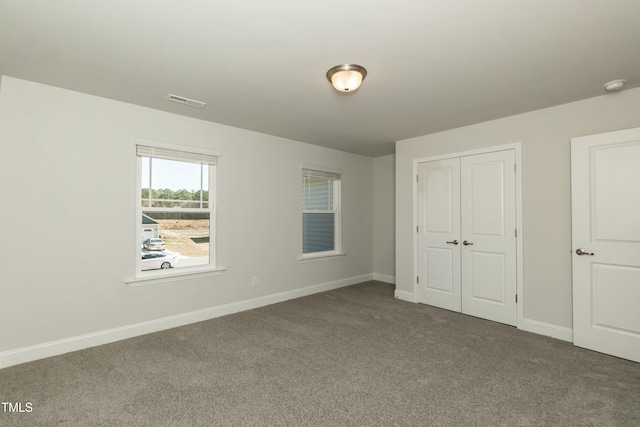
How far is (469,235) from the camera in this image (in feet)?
13.3

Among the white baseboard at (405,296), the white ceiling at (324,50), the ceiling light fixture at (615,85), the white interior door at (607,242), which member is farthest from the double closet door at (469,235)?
the ceiling light fixture at (615,85)

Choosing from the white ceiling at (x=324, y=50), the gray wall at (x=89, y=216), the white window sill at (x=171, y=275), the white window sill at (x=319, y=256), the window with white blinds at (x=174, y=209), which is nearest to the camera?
the white ceiling at (x=324, y=50)

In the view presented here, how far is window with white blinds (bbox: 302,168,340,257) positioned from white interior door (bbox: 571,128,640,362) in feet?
10.7

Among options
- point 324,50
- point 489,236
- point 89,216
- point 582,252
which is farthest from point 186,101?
point 582,252

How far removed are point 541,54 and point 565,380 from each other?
97.1 inches

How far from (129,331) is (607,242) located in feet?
15.6

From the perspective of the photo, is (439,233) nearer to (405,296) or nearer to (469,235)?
(469,235)

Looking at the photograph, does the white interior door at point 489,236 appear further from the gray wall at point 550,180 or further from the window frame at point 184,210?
the window frame at point 184,210

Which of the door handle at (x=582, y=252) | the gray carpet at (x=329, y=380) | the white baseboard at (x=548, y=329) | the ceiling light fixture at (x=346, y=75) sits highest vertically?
the ceiling light fixture at (x=346, y=75)

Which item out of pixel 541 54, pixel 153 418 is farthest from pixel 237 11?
pixel 153 418

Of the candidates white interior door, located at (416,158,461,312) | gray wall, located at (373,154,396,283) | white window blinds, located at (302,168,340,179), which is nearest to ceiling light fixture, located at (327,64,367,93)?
white interior door, located at (416,158,461,312)

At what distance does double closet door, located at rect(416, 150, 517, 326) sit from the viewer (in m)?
3.71

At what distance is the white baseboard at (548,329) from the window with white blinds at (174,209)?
3.72m

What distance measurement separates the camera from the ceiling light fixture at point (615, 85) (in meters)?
2.73
